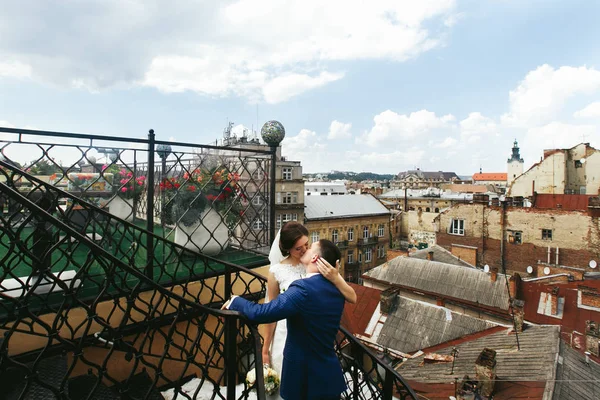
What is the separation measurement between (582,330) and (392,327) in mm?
6689

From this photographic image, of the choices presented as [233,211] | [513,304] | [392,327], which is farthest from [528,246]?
[233,211]

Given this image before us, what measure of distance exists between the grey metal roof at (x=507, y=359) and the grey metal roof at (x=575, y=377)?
0.67 feet

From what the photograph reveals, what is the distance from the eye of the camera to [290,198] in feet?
82.5

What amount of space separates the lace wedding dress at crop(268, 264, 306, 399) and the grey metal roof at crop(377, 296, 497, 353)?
10.9 metres

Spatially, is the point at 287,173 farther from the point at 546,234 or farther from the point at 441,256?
the point at 546,234

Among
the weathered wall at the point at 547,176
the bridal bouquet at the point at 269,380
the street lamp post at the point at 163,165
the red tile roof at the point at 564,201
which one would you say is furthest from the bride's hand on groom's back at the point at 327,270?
the weathered wall at the point at 547,176

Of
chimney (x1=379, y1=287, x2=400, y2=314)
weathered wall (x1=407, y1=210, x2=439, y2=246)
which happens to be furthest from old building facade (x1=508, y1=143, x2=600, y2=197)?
chimney (x1=379, y1=287, x2=400, y2=314)

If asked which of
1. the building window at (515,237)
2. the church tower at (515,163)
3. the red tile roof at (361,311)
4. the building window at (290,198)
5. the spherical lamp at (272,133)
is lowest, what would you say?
the red tile roof at (361,311)

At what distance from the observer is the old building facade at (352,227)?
2777 cm

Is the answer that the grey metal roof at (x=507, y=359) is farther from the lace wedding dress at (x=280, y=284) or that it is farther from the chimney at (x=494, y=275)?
the lace wedding dress at (x=280, y=284)

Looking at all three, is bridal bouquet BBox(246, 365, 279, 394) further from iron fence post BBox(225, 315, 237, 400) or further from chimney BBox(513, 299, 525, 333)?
chimney BBox(513, 299, 525, 333)

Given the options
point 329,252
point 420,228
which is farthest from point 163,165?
point 420,228

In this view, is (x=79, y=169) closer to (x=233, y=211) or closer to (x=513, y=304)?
(x=233, y=211)

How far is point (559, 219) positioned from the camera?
22000 millimetres
